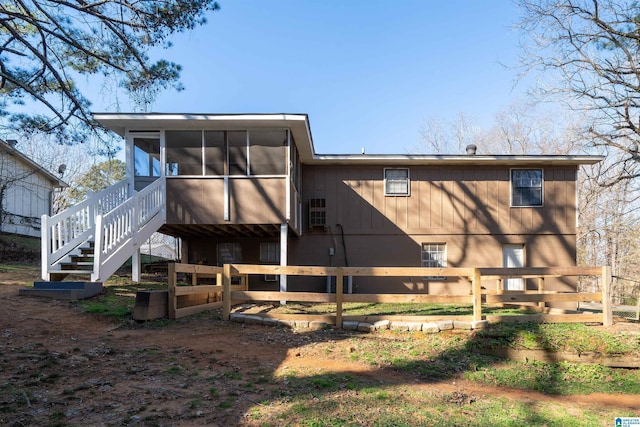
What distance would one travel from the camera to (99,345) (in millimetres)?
4922

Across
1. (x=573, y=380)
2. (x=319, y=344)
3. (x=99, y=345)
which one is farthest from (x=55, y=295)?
(x=573, y=380)

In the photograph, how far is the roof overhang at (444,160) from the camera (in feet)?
38.9

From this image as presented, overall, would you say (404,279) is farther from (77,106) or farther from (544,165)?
(77,106)

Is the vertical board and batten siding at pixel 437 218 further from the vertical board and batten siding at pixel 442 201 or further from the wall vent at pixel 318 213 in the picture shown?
the wall vent at pixel 318 213

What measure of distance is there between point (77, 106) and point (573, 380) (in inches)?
562

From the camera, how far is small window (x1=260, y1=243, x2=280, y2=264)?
12.0 m

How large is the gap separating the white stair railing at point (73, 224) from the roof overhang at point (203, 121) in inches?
62.5

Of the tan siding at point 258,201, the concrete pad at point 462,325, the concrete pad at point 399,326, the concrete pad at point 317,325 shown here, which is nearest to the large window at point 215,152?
the tan siding at point 258,201

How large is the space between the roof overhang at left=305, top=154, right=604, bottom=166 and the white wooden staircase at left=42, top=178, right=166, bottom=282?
5.18m

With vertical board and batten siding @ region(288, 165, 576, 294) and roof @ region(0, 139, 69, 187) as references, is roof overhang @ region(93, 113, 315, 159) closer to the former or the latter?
vertical board and batten siding @ region(288, 165, 576, 294)

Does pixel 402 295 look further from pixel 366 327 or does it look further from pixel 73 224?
pixel 73 224

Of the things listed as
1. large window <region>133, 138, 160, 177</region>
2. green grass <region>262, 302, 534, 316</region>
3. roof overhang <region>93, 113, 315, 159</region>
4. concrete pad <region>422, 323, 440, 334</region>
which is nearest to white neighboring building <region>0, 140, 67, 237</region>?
large window <region>133, 138, 160, 177</region>

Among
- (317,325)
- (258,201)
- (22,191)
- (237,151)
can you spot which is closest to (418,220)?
(258,201)

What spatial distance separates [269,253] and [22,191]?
707 inches
